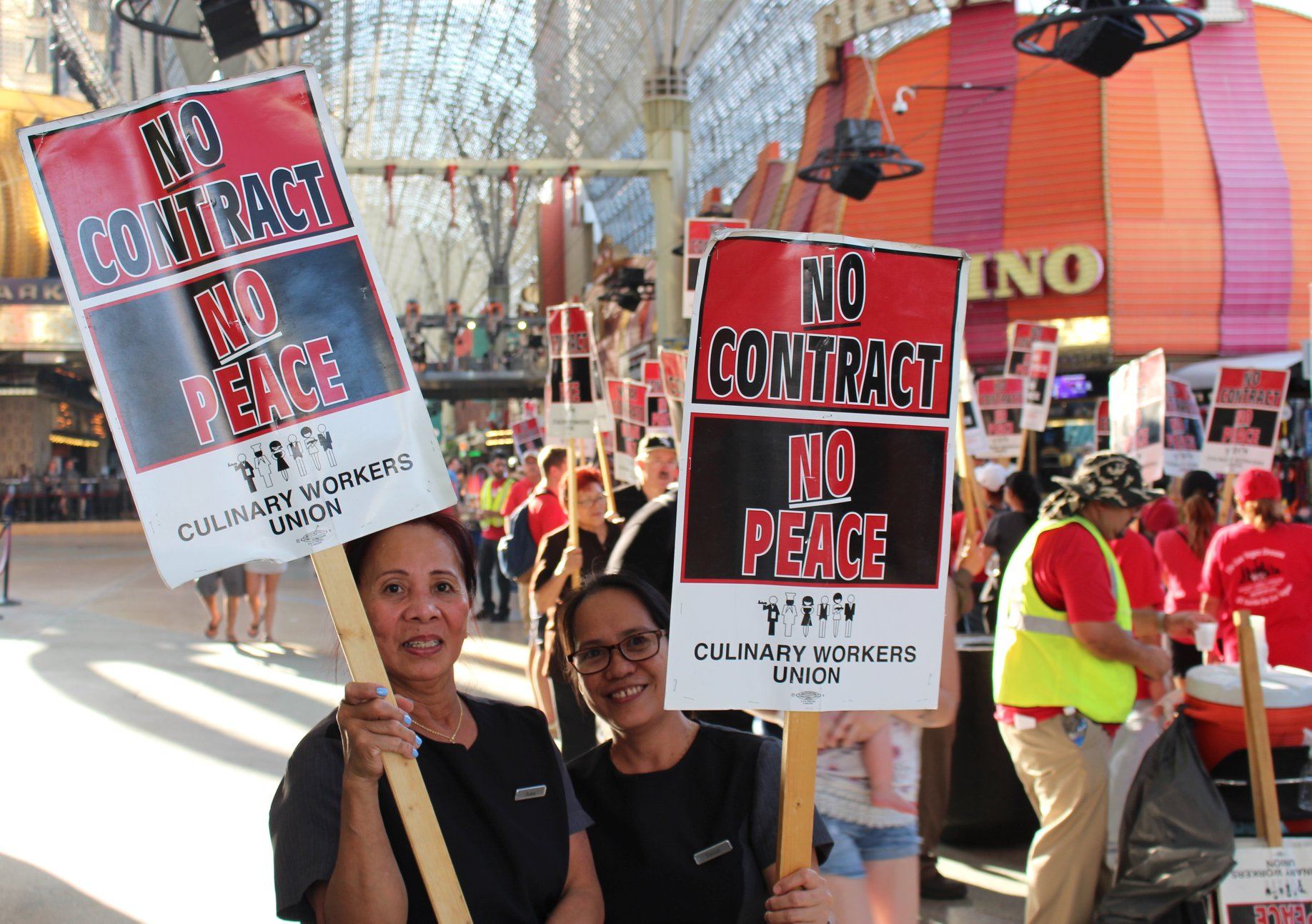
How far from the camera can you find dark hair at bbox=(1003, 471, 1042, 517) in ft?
26.2

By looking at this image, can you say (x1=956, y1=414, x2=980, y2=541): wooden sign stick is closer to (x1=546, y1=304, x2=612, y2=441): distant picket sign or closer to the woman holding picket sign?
(x1=546, y1=304, x2=612, y2=441): distant picket sign

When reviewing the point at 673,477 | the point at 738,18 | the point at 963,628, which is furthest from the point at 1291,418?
the point at 738,18

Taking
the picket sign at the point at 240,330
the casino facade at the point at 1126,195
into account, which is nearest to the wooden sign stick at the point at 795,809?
the picket sign at the point at 240,330

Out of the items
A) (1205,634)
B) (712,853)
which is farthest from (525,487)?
(712,853)

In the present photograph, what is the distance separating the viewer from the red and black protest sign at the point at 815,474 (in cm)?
247

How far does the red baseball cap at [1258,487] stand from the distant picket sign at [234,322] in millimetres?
5095

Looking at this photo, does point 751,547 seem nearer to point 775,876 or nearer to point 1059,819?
point 775,876

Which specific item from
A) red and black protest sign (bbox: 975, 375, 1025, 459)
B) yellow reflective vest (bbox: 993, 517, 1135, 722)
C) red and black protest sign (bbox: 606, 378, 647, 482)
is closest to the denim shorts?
yellow reflective vest (bbox: 993, 517, 1135, 722)

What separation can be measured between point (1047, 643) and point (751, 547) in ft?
8.09

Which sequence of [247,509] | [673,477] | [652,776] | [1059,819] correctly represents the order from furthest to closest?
[673,477] → [1059,819] → [652,776] → [247,509]

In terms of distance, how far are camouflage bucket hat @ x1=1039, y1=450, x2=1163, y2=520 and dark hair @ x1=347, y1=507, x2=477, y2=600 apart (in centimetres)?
273

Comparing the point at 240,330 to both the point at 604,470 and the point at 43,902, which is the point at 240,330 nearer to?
the point at 43,902

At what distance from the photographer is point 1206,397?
19688mm

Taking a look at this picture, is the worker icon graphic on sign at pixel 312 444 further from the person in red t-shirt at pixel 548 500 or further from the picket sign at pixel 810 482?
the person in red t-shirt at pixel 548 500
